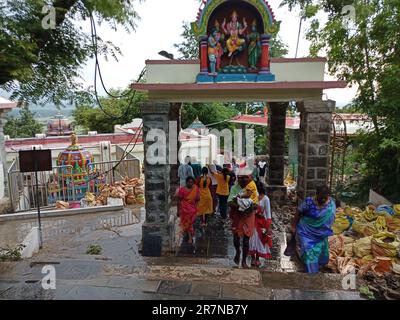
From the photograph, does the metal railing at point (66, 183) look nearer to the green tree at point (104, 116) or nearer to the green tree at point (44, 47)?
the green tree at point (44, 47)

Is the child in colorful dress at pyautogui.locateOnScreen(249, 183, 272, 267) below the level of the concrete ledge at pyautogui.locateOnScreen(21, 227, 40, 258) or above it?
above

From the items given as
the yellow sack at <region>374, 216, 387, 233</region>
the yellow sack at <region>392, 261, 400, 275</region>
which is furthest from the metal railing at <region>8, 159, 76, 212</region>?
the yellow sack at <region>392, 261, 400, 275</region>

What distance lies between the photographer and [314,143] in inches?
259

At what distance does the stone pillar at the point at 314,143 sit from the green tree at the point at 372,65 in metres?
3.44

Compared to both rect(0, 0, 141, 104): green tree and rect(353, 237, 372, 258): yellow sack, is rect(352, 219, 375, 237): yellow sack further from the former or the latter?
rect(0, 0, 141, 104): green tree

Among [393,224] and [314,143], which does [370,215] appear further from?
[314,143]

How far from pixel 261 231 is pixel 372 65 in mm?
7303

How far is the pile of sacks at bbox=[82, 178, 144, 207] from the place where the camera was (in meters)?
11.1

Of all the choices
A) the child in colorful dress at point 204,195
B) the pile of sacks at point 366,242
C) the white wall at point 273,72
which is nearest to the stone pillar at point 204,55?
the white wall at point 273,72

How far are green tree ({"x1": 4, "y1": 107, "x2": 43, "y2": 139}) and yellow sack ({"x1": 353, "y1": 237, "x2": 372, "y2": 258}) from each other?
33.4m

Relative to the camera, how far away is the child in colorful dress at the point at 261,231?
584 centimetres

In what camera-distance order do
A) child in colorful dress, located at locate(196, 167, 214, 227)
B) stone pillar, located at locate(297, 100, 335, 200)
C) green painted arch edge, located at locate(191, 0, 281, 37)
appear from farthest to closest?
child in colorful dress, located at locate(196, 167, 214, 227), stone pillar, located at locate(297, 100, 335, 200), green painted arch edge, located at locate(191, 0, 281, 37)
